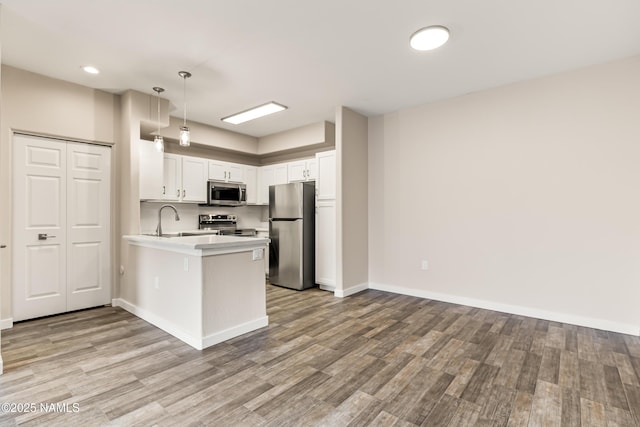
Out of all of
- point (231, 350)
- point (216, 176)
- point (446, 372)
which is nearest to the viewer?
point (446, 372)

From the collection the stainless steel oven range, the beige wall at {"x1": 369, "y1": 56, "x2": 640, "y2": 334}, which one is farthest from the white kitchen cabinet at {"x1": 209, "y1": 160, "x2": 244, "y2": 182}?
the beige wall at {"x1": 369, "y1": 56, "x2": 640, "y2": 334}

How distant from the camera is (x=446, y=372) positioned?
2.27m

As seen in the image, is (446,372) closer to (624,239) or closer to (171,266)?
(624,239)

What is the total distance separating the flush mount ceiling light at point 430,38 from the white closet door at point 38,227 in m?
3.95

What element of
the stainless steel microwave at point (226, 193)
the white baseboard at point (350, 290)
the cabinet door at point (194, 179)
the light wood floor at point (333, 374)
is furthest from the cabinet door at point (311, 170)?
the light wood floor at point (333, 374)

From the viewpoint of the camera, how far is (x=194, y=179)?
5086mm

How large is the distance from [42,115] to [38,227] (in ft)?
4.01

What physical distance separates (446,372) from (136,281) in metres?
3.37

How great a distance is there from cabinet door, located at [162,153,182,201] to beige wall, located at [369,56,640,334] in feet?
10.5

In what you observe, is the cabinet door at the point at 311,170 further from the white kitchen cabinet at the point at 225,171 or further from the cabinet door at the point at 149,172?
the cabinet door at the point at 149,172

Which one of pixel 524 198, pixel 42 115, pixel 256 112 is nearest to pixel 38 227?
pixel 42 115

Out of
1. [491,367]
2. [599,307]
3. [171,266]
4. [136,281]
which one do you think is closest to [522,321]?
[599,307]

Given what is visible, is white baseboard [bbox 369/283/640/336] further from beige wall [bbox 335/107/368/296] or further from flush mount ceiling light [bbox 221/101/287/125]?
flush mount ceiling light [bbox 221/101/287/125]

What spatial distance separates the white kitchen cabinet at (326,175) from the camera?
4.75 meters
